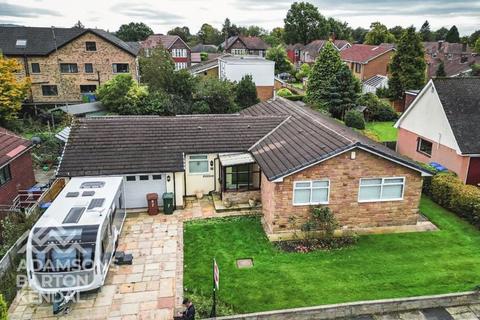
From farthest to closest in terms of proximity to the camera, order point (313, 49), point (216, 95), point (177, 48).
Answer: point (313, 49) → point (177, 48) → point (216, 95)

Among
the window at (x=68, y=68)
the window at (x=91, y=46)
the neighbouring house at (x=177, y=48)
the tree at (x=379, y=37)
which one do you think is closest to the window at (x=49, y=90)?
the window at (x=68, y=68)

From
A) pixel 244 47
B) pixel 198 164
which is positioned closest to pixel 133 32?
pixel 244 47

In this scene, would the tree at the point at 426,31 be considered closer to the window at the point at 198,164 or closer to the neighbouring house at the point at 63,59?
the neighbouring house at the point at 63,59

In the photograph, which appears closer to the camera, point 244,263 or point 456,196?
point 244,263

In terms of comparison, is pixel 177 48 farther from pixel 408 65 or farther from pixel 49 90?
pixel 408 65

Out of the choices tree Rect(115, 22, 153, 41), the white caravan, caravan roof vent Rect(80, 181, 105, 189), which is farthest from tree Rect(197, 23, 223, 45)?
the white caravan

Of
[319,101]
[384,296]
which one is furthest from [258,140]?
[319,101]

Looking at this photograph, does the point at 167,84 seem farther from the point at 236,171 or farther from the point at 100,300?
the point at 100,300
